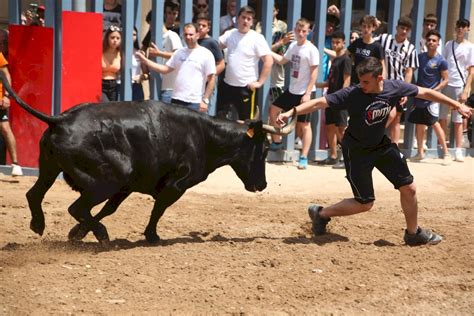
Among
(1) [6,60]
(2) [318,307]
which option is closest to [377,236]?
(2) [318,307]

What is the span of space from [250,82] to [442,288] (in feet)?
19.8

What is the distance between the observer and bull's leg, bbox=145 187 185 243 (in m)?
7.95

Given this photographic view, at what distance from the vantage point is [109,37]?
11609mm

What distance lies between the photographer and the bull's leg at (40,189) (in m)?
7.52

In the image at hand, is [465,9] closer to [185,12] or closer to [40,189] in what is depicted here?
[185,12]

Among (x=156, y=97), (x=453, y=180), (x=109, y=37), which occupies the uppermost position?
(x=109, y=37)

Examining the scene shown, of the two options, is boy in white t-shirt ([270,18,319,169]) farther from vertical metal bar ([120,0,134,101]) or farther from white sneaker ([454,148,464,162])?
white sneaker ([454,148,464,162])

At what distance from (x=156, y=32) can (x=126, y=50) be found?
1.80ft

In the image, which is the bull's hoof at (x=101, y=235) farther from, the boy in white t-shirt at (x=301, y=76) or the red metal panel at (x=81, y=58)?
the boy in white t-shirt at (x=301, y=76)

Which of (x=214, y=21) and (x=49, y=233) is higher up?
(x=214, y=21)

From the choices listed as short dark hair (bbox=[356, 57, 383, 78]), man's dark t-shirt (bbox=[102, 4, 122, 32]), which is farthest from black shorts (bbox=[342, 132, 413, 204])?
man's dark t-shirt (bbox=[102, 4, 122, 32])

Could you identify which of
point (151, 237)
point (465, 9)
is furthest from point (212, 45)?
point (465, 9)

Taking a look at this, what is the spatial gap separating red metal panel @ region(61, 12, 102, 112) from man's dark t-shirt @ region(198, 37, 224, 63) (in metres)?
1.50

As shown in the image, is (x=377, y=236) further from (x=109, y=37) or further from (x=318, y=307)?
(x=109, y=37)
